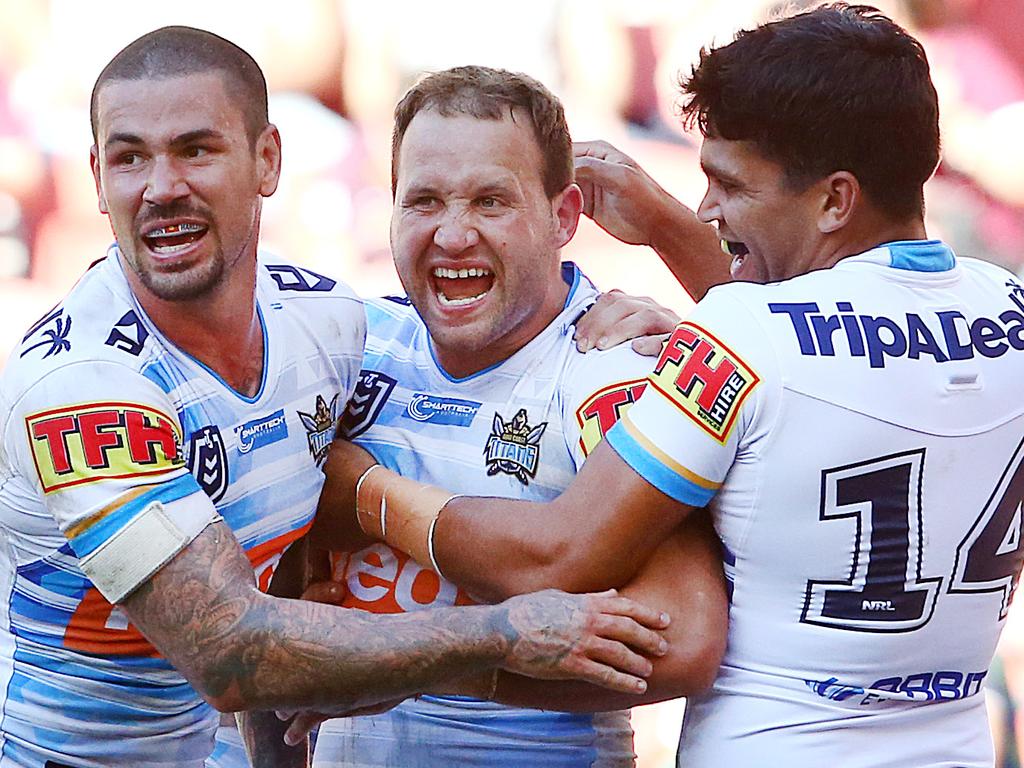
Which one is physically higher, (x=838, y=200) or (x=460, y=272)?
(x=838, y=200)

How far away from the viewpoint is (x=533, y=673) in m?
2.55

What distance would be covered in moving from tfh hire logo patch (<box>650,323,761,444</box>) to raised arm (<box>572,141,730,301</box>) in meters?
1.01

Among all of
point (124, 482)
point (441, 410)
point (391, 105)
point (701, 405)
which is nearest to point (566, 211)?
point (441, 410)

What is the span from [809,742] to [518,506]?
63 cm

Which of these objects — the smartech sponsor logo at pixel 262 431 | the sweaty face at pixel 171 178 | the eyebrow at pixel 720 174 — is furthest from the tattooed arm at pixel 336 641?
the eyebrow at pixel 720 174

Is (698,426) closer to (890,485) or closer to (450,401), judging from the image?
(890,485)

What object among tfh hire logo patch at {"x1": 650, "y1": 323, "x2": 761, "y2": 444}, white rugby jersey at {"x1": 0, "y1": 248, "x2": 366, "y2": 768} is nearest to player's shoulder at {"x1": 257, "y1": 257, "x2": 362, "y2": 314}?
white rugby jersey at {"x1": 0, "y1": 248, "x2": 366, "y2": 768}

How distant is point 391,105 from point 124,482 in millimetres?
3205

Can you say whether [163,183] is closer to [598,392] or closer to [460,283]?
[460,283]

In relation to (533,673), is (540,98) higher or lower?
higher

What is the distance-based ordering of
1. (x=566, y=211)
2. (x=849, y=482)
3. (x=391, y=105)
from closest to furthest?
(x=849, y=482) < (x=566, y=211) < (x=391, y=105)

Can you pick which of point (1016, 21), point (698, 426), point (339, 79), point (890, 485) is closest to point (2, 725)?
point (698, 426)

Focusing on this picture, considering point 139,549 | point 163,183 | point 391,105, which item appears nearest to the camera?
point 139,549

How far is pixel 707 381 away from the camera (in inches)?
94.4
